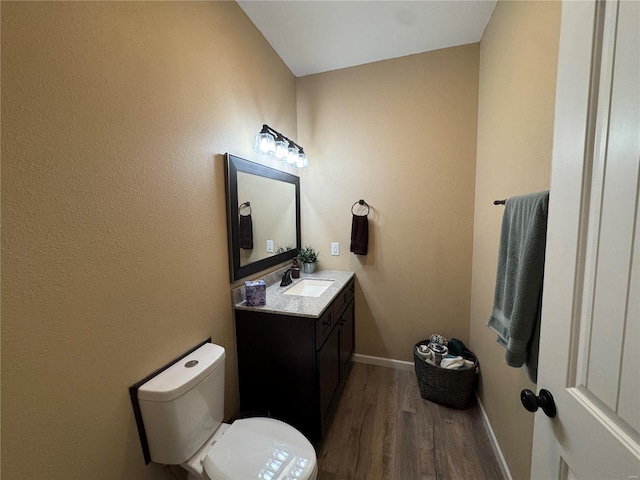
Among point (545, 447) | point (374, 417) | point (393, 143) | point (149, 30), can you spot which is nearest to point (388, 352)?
point (374, 417)

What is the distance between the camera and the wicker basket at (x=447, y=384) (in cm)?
180

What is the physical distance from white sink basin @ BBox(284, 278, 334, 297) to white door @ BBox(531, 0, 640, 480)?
1484 millimetres

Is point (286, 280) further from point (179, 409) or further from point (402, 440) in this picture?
point (402, 440)

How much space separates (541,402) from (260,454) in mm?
1023

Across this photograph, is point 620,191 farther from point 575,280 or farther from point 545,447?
point 545,447

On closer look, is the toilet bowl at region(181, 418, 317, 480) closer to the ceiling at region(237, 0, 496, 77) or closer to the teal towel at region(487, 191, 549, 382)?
the teal towel at region(487, 191, 549, 382)

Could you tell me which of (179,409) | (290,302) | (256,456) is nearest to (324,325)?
(290,302)

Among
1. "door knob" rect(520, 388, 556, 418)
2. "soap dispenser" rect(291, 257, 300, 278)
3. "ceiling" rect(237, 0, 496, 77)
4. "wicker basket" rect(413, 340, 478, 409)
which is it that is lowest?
"wicker basket" rect(413, 340, 478, 409)

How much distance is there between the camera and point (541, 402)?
67 centimetres

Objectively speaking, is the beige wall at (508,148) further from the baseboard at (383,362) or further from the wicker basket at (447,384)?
the baseboard at (383,362)

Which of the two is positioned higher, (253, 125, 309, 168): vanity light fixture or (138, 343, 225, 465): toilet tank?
(253, 125, 309, 168): vanity light fixture

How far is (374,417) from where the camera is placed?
1.79 metres

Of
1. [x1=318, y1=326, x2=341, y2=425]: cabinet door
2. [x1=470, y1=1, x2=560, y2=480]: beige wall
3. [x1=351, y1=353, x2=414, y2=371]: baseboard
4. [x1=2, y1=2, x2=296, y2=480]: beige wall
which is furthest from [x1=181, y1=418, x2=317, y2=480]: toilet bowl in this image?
[x1=351, y1=353, x2=414, y2=371]: baseboard

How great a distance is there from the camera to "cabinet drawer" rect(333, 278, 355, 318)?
181 centimetres
